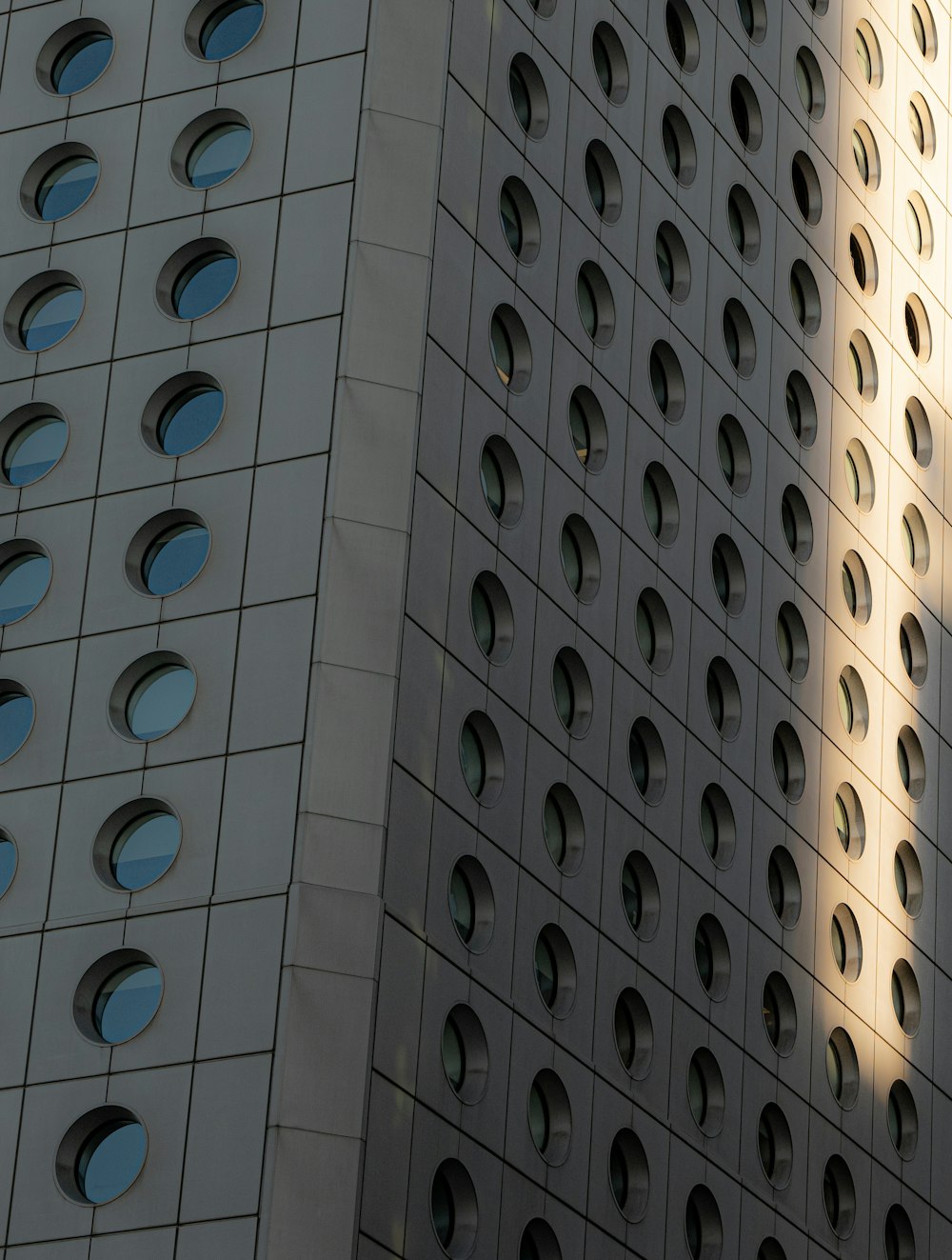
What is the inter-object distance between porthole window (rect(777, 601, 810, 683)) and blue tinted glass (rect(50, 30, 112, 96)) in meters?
14.4

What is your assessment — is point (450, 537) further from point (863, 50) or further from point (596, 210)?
point (863, 50)

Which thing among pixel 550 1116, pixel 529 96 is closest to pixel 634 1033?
pixel 550 1116

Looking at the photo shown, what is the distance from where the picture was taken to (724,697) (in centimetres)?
4306

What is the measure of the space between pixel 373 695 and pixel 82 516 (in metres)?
5.05

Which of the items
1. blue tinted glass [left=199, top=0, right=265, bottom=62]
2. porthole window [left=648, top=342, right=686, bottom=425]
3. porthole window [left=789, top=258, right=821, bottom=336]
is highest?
porthole window [left=789, top=258, right=821, bottom=336]

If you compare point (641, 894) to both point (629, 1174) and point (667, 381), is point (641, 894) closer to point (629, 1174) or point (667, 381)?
point (629, 1174)

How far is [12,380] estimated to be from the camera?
1464 inches

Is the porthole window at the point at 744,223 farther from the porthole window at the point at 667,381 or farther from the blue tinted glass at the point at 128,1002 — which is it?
the blue tinted glass at the point at 128,1002

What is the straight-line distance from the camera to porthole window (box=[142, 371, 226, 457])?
118 ft

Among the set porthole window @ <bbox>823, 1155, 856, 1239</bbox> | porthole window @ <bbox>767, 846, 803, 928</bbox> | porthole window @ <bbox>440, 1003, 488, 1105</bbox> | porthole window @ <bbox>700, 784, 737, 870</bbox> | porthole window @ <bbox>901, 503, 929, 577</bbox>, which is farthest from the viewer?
porthole window @ <bbox>901, 503, 929, 577</bbox>

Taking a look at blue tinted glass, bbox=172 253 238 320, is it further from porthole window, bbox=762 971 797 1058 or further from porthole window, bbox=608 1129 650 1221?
porthole window, bbox=762 971 797 1058

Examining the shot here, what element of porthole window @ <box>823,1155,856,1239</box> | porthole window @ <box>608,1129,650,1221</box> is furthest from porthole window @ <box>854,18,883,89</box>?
porthole window @ <box>608,1129,650,1221</box>

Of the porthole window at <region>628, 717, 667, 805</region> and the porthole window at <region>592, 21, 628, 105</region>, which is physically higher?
the porthole window at <region>592, 21, 628, 105</region>

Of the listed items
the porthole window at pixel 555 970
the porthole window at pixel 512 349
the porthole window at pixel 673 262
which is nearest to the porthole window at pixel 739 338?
the porthole window at pixel 673 262
